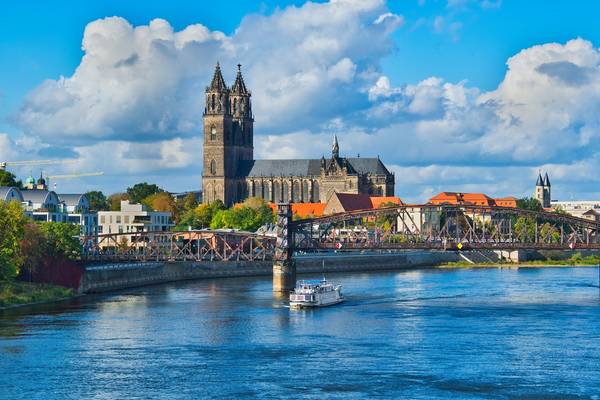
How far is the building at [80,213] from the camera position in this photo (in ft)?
562

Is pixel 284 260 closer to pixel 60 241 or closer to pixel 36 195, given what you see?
pixel 60 241

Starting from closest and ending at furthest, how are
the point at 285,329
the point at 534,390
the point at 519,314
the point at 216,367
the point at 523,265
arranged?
the point at 534,390
the point at 216,367
the point at 285,329
the point at 519,314
the point at 523,265

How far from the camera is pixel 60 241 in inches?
4685

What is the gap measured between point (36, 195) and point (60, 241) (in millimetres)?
41606

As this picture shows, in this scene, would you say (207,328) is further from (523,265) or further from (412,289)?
(523,265)

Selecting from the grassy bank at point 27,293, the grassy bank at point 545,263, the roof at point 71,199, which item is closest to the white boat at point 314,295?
the grassy bank at point 27,293

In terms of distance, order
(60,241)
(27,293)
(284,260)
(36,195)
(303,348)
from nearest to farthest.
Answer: (303,348)
(27,293)
(60,241)
(284,260)
(36,195)

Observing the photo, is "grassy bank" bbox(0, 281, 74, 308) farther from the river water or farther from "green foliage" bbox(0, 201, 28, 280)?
the river water

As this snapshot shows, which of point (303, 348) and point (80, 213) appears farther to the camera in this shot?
point (80, 213)

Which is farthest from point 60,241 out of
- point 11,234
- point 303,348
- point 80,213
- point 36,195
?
point 80,213

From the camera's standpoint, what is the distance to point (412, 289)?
5037 inches

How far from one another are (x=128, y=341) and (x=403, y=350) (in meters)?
16.8

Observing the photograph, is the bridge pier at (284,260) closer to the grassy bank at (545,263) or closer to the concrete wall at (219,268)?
the concrete wall at (219,268)

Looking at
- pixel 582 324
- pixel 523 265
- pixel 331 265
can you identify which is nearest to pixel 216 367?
pixel 582 324
